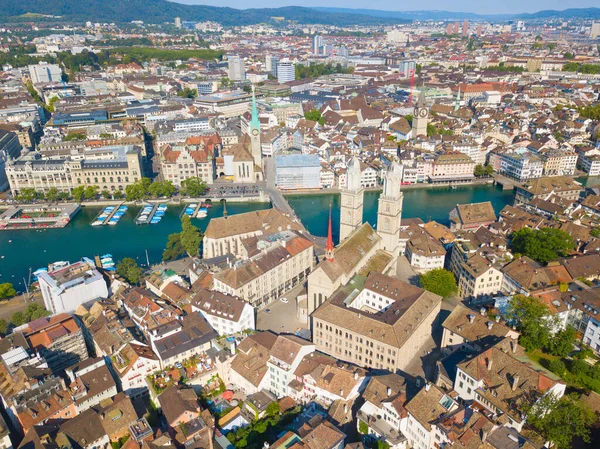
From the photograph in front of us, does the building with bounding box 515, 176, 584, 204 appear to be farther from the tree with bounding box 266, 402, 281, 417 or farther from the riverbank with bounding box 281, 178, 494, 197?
the tree with bounding box 266, 402, 281, 417

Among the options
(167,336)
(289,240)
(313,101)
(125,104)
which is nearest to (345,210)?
(289,240)

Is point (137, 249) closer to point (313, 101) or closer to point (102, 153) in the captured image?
point (102, 153)

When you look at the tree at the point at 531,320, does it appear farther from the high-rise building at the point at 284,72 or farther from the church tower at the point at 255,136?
the high-rise building at the point at 284,72

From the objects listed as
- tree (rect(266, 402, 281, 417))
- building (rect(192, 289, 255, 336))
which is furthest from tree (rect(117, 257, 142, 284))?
tree (rect(266, 402, 281, 417))

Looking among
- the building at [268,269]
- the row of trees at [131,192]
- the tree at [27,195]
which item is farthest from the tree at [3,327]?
the tree at [27,195]

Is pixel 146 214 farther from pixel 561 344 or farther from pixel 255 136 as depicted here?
pixel 561 344
